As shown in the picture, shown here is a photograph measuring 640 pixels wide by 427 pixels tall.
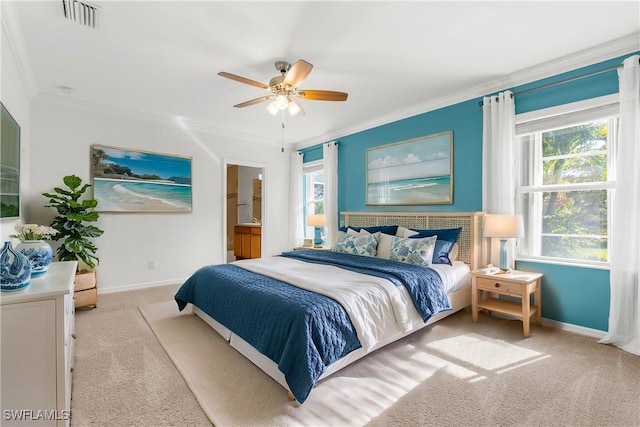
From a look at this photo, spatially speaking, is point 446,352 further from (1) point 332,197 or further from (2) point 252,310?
(1) point 332,197

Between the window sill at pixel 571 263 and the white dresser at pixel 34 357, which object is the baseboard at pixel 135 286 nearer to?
the white dresser at pixel 34 357

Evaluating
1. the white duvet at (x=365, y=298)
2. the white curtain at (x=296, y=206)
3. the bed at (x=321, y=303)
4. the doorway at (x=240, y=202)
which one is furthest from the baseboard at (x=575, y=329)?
the doorway at (x=240, y=202)

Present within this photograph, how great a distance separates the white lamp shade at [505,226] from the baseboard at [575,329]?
940 millimetres

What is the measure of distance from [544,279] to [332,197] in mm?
3140

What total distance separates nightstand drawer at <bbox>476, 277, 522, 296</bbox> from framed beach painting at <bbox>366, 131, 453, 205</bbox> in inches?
44.2

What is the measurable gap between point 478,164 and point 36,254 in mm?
4050

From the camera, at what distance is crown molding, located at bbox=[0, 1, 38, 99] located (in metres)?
2.08

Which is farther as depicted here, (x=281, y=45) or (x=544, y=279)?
(x=544, y=279)

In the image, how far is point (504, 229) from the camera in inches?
117

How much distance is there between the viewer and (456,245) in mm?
3531

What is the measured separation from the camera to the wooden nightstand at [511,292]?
2746 mm

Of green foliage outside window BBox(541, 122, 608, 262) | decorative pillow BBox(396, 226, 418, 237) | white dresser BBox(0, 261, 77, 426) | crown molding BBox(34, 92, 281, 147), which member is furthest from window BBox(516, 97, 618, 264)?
crown molding BBox(34, 92, 281, 147)

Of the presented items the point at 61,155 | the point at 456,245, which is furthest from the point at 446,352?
the point at 61,155

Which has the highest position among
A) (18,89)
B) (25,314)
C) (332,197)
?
(18,89)
